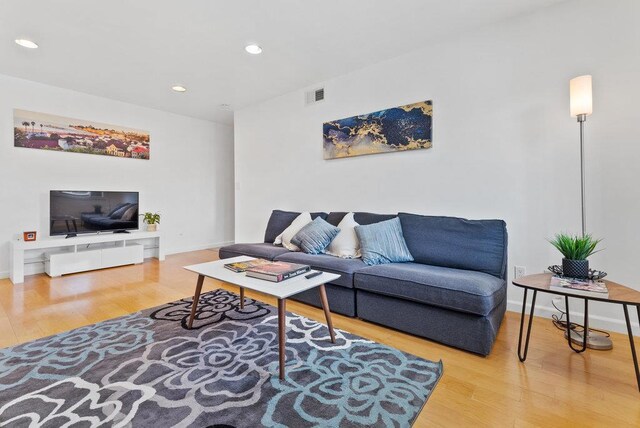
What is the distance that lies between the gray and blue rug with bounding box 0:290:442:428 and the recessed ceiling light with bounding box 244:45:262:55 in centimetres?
261

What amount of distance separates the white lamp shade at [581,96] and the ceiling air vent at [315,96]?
8.42 feet

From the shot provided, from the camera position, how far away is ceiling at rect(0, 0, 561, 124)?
7.63 ft

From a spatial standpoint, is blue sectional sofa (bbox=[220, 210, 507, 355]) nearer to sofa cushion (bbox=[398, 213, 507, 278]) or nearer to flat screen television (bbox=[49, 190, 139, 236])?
sofa cushion (bbox=[398, 213, 507, 278])

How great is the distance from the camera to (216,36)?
107 inches

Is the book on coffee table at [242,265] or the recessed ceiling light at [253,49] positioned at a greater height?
the recessed ceiling light at [253,49]

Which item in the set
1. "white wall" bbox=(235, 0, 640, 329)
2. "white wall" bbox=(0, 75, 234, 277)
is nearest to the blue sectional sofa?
"white wall" bbox=(235, 0, 640, 329)

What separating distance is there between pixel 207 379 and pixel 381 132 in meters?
2.74

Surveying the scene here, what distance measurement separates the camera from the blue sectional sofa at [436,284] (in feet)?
6.11

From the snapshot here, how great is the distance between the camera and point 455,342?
1918 mm

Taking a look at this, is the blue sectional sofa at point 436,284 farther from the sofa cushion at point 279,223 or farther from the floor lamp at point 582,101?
the sofa cushion at point 279,223

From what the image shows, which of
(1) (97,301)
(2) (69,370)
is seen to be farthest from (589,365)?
(1) (97,301)

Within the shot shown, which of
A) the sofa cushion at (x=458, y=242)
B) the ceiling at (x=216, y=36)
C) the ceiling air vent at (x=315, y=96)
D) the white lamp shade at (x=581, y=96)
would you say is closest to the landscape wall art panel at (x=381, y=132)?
the ceiling air vent at (x=315, y=96)

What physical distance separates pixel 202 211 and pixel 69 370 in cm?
425

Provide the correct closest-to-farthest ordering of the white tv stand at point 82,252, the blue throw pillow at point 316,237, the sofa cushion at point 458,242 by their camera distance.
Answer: the sofa cushion at point 458,242, the blue throw pillow at point 316,237, the white tv stand at point 82,252
